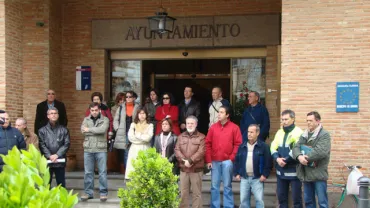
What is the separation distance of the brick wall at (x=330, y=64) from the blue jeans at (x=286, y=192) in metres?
1.23

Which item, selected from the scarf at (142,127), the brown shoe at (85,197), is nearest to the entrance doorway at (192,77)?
the scarf at (142,127)

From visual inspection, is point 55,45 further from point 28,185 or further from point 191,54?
point 28,185

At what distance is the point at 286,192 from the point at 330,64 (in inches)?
99.7

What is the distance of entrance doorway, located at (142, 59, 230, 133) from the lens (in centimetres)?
1328

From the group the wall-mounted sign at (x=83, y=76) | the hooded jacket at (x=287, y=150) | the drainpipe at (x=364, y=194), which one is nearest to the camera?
the drainpipe at (x=364, y=194)

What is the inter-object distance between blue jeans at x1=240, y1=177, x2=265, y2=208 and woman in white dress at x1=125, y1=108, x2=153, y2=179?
6.67 feet

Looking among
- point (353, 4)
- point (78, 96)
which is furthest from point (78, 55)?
point (353, 4)

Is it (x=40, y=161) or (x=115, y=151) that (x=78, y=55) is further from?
(x=40, y=161)

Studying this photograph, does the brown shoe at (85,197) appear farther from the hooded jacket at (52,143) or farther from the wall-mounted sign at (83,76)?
the wall-mounted sign at (83,76)

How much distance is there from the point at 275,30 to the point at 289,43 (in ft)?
9.15

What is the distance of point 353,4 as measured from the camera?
367 inches

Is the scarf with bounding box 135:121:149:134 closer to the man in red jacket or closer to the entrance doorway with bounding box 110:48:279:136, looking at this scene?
the man in red jacket

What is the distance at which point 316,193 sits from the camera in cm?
812

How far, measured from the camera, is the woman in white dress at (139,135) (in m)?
9.65
